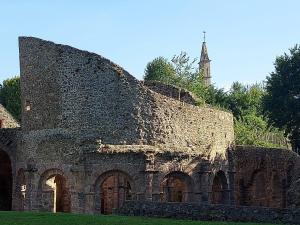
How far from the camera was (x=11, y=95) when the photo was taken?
5222 centimetres

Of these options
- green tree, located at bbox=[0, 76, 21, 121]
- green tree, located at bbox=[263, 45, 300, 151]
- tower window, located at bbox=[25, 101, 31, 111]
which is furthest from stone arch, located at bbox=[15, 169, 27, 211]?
green tree, located at bbox=[0, 76, 21, 121]

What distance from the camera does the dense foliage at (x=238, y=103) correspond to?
163ft

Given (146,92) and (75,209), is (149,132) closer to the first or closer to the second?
(146,92)

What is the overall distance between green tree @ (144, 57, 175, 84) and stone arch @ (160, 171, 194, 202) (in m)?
28.8

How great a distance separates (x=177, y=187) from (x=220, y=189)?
2726 millimetres

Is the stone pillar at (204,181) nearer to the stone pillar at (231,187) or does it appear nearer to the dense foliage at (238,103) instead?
the stone pillar at (231,187)

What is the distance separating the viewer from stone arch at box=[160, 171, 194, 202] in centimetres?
2594

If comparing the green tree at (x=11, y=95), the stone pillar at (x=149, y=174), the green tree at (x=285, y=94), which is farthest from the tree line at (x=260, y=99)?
the green tree at (x=11, y=95)

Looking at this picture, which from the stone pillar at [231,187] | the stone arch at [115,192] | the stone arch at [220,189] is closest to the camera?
the stone arch at [220,189]

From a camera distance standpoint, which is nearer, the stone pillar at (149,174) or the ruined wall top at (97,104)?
the stone pillar at (149,174)

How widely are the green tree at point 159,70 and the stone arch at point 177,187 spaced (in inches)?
1132

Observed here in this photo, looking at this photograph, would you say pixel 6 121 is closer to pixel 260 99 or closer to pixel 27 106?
pixel 27 106

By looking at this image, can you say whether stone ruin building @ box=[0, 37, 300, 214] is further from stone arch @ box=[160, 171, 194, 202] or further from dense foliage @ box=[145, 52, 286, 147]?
dense foliage @ box=[145, 52, 286, 147]

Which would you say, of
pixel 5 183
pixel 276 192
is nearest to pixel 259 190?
pixel 276 192
